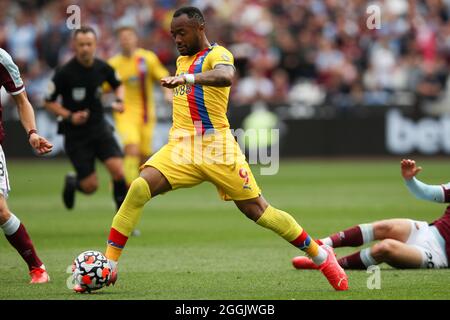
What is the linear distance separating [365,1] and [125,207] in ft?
62.5

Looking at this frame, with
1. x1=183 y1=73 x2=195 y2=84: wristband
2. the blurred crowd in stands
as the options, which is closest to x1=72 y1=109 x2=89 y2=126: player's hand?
x1=183 y1=73 x2=195 y2=84: wristband

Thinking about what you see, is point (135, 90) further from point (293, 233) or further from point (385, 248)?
point (293, 233)

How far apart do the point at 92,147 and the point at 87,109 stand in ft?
1.71

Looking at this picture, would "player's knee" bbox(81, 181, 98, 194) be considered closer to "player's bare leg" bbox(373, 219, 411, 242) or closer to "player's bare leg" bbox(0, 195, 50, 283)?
"player's bare leg" bbox(0, 195, 50, 283)

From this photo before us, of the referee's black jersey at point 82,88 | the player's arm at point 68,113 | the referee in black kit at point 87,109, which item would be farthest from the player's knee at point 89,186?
the player's arm at point 68,113

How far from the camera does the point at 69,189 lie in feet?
47.7

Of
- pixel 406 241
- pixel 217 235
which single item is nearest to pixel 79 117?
pixel 217 235

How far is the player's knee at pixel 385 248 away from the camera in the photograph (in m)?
8.88

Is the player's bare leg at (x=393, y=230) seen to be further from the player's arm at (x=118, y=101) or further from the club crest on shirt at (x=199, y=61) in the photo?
the player's arm at (x=118, y=101)

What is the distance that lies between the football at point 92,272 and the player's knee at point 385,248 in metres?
2.51

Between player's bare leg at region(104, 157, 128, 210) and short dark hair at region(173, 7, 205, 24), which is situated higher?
short dark hair at region(173, 7, 205, 24)

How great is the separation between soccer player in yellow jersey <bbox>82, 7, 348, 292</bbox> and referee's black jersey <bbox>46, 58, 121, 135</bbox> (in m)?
5.04

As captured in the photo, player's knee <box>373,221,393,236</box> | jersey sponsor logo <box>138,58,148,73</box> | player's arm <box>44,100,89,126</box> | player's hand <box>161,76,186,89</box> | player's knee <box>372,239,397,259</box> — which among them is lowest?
player's knee <box>372,239,397,259</box>

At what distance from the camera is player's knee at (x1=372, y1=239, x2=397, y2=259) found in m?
8.88
